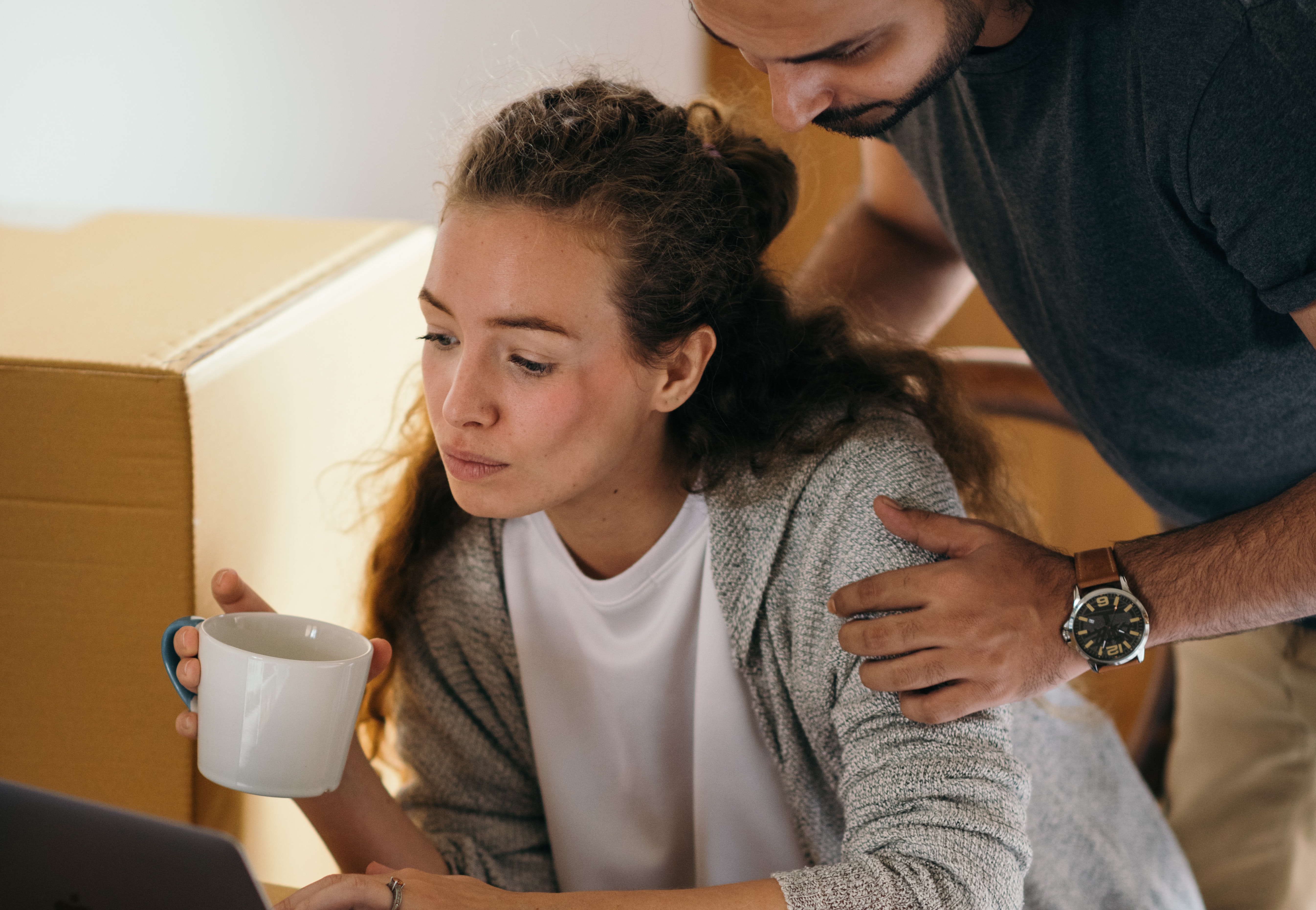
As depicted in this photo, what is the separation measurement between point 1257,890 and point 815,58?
3.49 ft

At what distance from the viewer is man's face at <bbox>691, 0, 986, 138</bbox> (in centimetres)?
81

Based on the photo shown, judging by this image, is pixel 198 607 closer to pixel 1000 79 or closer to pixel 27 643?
pixel 27 643

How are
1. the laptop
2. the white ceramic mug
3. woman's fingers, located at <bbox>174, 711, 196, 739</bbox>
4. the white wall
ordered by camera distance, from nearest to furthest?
the laptop, the white ceramic mug, woman's fingers, located at <bbox>174, 711, 196, 739</bbox>, the white wall

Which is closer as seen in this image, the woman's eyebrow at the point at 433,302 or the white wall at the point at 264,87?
the woman's eyebrow at the point at 433,302

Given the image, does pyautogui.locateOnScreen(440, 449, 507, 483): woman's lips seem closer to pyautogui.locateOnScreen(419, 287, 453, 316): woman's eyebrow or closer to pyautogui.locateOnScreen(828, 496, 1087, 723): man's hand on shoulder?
pyautogui.locateOnScreen(419, 287, 453, 316): woman's eyebrow

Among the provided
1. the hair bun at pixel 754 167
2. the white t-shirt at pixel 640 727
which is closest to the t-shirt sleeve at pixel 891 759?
the white t-shirt at pixel 640 727

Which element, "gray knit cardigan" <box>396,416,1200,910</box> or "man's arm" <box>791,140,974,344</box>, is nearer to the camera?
"gray knit cardigan" <box>396,416,1200,910</box>

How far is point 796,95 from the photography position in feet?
2.78

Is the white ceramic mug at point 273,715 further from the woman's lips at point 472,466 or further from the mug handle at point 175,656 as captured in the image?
the woman's lips at point 472,466

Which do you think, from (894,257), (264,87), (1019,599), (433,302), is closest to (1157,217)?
(1019,599)

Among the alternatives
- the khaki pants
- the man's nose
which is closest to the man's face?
the man's nose

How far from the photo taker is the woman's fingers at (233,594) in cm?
83

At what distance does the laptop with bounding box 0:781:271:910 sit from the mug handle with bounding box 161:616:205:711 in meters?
0.21

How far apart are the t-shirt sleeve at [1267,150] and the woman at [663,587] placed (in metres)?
0.28
